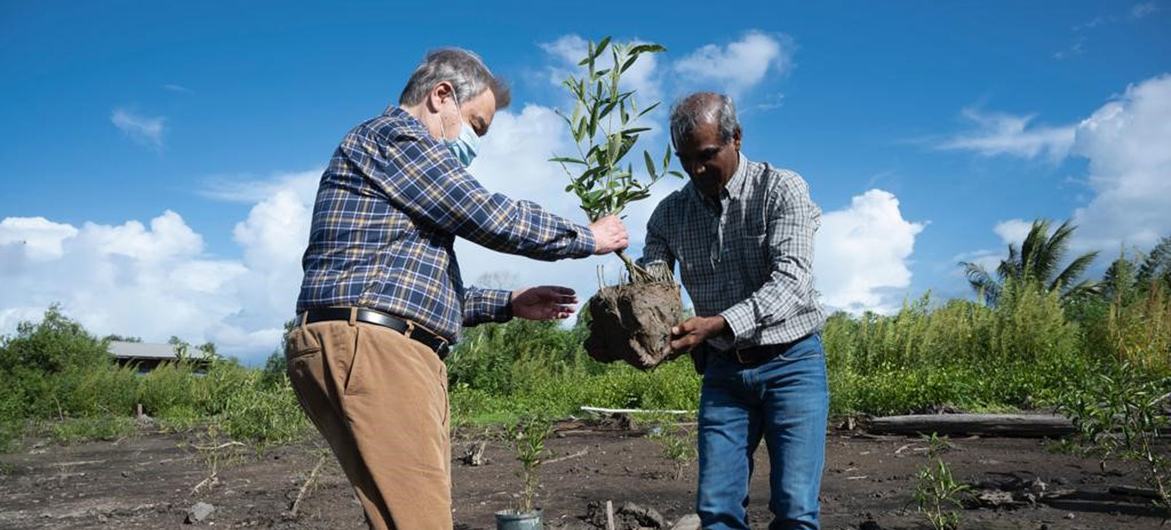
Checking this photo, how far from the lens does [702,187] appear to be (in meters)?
2.87

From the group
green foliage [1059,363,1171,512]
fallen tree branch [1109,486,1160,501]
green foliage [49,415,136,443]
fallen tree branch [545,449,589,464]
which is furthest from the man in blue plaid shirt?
green foliage [49,415,136,443]

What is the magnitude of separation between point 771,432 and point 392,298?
1.27 meters

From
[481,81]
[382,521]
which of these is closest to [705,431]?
[382,521]

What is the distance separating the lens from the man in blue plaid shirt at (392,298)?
2.26m

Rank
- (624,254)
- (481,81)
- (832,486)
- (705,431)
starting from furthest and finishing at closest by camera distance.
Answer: (832,486), (624,254), (705,431), (481,81)

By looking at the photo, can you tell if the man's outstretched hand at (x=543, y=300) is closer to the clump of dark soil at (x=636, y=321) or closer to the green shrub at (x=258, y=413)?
the clump of dark soil at (x=636, y=321)

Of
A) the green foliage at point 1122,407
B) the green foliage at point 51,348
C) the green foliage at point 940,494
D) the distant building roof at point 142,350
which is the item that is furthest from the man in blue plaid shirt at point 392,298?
the distant building roof at point 142,350

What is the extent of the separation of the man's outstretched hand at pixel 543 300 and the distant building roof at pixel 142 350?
26374 mm

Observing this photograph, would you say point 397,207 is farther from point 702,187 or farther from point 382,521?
point 702,187

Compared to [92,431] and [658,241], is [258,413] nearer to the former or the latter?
[658,241]

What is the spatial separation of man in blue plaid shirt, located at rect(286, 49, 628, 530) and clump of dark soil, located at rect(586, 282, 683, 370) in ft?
1.50

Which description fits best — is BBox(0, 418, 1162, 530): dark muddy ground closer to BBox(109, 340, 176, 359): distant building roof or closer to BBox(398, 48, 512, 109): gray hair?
BBox(398, 48, 512, 109): gray hair

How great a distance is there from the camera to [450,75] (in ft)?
8.46

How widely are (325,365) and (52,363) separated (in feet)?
57.8
